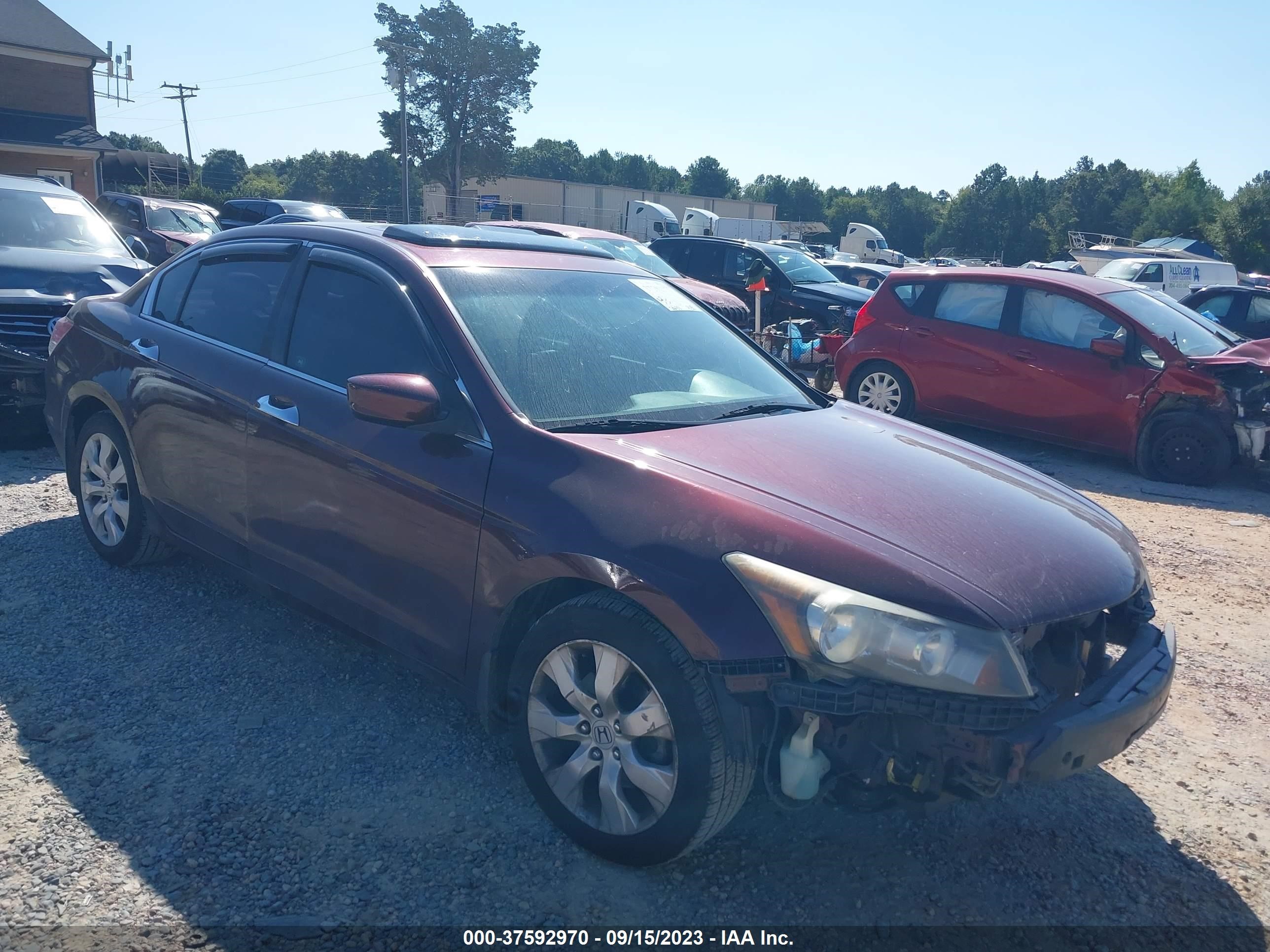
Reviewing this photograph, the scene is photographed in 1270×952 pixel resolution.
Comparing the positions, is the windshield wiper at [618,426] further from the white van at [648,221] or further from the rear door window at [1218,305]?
the white van at [648,221]

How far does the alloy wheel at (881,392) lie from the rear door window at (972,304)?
0.75 meters

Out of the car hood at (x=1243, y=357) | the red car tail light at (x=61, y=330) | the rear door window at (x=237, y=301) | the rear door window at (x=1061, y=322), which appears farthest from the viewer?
the rear door window at (x=1061, y=322)

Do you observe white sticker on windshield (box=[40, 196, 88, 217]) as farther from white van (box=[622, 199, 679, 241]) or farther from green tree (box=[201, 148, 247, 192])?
green tree (box=[201, 148, 247, 192])

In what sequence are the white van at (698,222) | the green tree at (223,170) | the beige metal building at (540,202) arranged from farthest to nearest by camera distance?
1. the green tree at (223,170)
2. the beige metal building at (540,202)
3. the white van at (698,222)

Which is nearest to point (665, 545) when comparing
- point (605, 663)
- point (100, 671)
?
point (605, 663)

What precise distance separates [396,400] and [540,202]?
54179mm

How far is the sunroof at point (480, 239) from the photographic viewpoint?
388 centimetres

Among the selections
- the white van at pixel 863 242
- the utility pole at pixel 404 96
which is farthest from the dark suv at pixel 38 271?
the white van at pixel 863 242

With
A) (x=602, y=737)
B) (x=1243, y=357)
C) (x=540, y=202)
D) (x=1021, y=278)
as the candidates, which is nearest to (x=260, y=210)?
(x=1021, y=278)

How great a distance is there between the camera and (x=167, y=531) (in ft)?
14.6

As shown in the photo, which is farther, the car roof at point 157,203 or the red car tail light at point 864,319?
the car roof at point 157,203

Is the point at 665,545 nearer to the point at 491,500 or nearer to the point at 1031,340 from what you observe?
the point at 491,500

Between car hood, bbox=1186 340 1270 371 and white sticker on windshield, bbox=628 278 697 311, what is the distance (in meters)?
5.52

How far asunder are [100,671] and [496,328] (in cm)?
214
